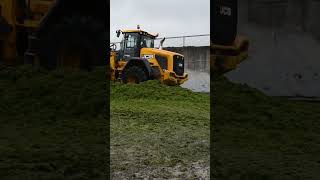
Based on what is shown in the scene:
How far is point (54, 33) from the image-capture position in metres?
7.54

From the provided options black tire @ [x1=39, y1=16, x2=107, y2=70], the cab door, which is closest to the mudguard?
the cab door

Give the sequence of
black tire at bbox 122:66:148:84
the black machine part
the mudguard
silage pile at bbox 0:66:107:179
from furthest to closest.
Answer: the mudguard < black tire at bbox 122:66:148:84 < the black machine part < silage pile at bbox 0:66:107:179

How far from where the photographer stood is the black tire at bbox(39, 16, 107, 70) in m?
7.54

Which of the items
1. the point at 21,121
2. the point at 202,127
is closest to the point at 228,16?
the point at 202,127

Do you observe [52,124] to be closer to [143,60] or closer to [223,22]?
[223,22]

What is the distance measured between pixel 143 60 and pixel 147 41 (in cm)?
128

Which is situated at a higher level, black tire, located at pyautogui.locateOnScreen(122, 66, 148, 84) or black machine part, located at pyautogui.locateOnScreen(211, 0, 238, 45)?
black machine part, located at pyautogui.locateOnScreen(211, 0, 238, 45)

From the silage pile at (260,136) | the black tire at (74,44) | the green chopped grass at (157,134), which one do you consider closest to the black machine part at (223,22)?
the silage pile at (260,136)

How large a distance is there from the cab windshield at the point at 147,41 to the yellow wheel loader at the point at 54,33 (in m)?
Answer: 5.70

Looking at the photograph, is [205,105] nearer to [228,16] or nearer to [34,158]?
[228,16]

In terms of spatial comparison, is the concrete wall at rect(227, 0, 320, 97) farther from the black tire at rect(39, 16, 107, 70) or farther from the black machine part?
the black tire at rect(39, 16, 107, 70)

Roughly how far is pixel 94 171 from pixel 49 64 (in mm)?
4077

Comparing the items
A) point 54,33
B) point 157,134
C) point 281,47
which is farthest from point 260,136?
point 281,47

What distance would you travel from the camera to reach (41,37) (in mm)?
7621
